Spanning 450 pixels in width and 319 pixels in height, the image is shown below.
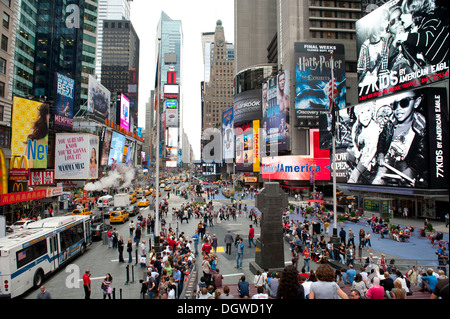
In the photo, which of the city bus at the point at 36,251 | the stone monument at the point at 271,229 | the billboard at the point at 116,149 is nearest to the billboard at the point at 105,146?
the billboard at the point at 116,149

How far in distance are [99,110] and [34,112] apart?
2852 cm

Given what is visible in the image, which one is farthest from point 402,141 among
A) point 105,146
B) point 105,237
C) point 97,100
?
point 97,100

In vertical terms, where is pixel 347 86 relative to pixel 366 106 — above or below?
above

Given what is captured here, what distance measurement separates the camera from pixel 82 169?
43.3 m

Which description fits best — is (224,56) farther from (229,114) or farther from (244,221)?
(244,221)

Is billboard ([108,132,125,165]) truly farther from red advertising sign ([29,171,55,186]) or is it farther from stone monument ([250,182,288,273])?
stone monument ([250,182,288,273])

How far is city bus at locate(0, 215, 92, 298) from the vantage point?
10914mm

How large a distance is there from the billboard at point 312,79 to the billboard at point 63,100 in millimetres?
41995

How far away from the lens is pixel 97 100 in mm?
58188

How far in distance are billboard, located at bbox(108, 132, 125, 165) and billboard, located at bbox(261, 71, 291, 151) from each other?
35.8 metres

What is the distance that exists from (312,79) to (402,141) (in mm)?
33508

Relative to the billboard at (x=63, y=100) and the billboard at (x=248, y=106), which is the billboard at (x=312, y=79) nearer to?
the billboard at (x=248, y=106)
